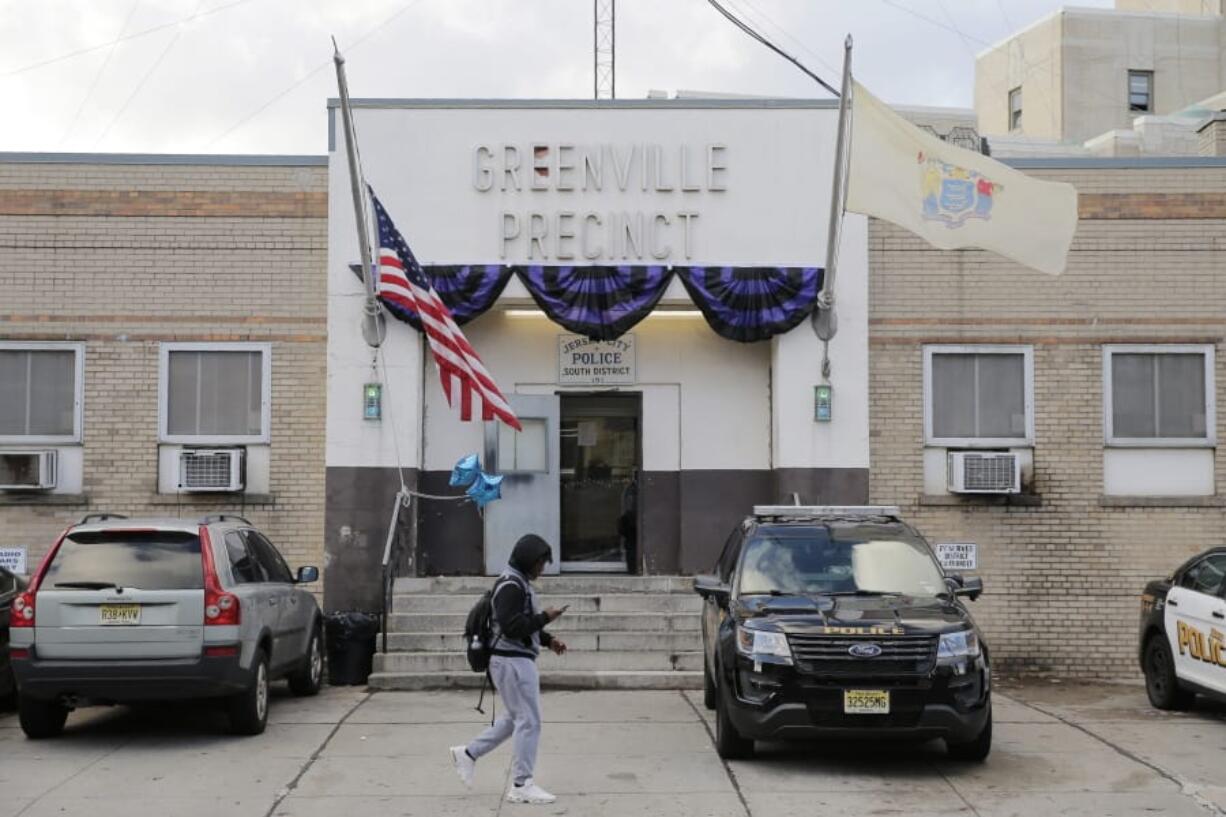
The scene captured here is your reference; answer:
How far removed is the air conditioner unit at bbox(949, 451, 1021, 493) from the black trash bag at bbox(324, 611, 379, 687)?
6.78 metres

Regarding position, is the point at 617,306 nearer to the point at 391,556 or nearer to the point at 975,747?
the point at 391,556

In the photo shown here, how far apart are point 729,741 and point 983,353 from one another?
8.32 m

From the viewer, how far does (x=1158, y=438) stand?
17.6 m

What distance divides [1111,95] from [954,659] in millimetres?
51592

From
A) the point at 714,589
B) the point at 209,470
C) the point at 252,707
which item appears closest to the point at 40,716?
the point at 252,707

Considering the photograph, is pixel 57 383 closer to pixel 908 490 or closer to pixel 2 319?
pixel 2 319

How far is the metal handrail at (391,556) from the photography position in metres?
15.8

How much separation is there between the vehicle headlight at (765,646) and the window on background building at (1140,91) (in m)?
52.1

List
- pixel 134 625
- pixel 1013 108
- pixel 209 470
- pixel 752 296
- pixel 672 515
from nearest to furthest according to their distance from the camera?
pixel 134 625
pixel 209 470
pixel 752 296
pixel 672 515
pixel 1013 108

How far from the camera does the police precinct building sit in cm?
1723

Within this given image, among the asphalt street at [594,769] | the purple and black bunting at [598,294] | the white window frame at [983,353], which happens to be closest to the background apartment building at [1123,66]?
the white window frame at [983,353]

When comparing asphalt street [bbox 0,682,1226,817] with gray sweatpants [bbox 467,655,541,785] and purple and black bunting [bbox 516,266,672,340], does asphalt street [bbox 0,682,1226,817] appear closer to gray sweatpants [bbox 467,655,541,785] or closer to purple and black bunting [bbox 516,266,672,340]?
gray sweatpants [bbox 467,655,541,785]

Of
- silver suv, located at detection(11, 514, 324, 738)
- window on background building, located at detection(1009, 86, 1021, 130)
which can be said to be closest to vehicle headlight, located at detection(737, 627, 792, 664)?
silver suv, located at detection(11, 514, 324, 738)

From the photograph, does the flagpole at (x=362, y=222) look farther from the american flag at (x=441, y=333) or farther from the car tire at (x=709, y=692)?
the car tire at (x=709, y=692)
